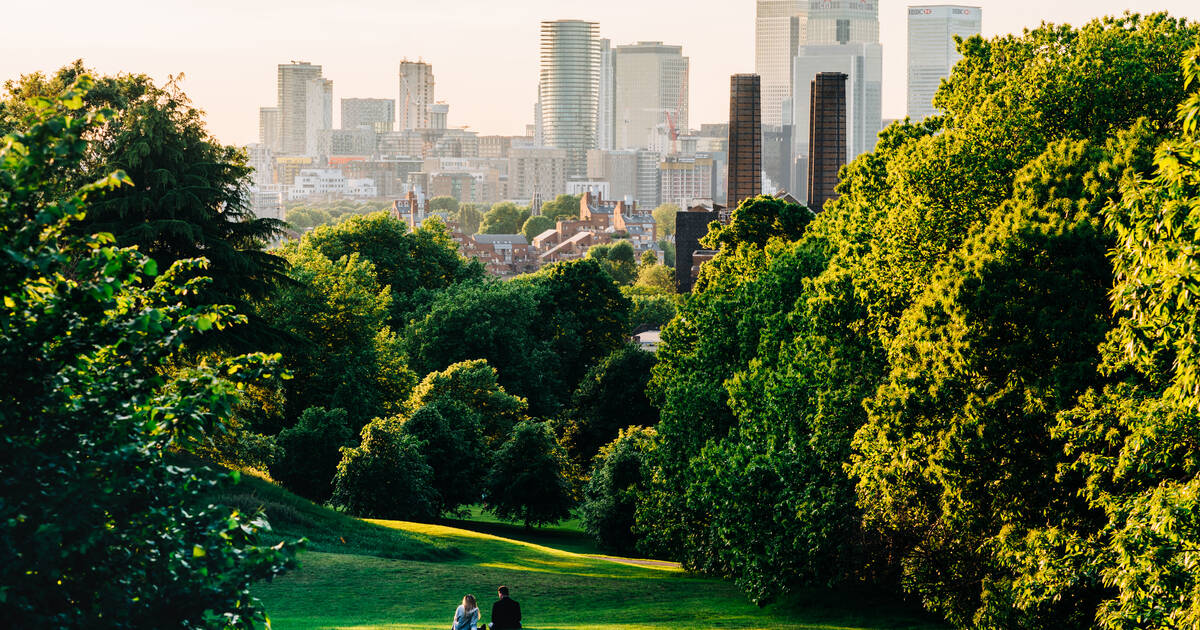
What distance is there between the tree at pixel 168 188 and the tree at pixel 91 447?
19.1 metres

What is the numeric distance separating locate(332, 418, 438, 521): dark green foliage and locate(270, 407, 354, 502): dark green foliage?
10.3ft

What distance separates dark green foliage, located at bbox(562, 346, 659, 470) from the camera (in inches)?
2018

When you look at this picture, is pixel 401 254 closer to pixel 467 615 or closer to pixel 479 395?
pixel 479 395

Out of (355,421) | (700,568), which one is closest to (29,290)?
(700,568)

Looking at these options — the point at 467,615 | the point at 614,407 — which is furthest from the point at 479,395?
the point at 467,615

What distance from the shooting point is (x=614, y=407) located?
51469 mm

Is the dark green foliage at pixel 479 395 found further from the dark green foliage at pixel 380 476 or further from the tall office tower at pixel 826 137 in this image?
the tall office tower at pixel 826 137

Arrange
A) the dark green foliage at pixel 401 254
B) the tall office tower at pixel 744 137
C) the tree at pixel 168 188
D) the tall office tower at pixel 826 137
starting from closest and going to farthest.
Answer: the tree at pixel 168 188, the dark green foliage at pixel 401 254, the tall office tower at pixel 826 137, the tall office tower at pixel 744 137

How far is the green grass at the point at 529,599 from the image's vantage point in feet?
68.0

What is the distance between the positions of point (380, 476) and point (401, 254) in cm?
2761

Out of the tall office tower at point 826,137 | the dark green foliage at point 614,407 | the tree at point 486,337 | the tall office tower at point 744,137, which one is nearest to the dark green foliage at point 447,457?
the dark green foliage at point 614,407

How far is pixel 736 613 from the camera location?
23.9 meters

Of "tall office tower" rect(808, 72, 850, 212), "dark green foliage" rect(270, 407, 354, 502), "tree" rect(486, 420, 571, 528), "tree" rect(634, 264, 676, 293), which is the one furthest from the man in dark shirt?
"tree" rect(634, 264, 676, 293)

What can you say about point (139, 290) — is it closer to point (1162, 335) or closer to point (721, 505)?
point (1162, 335)
